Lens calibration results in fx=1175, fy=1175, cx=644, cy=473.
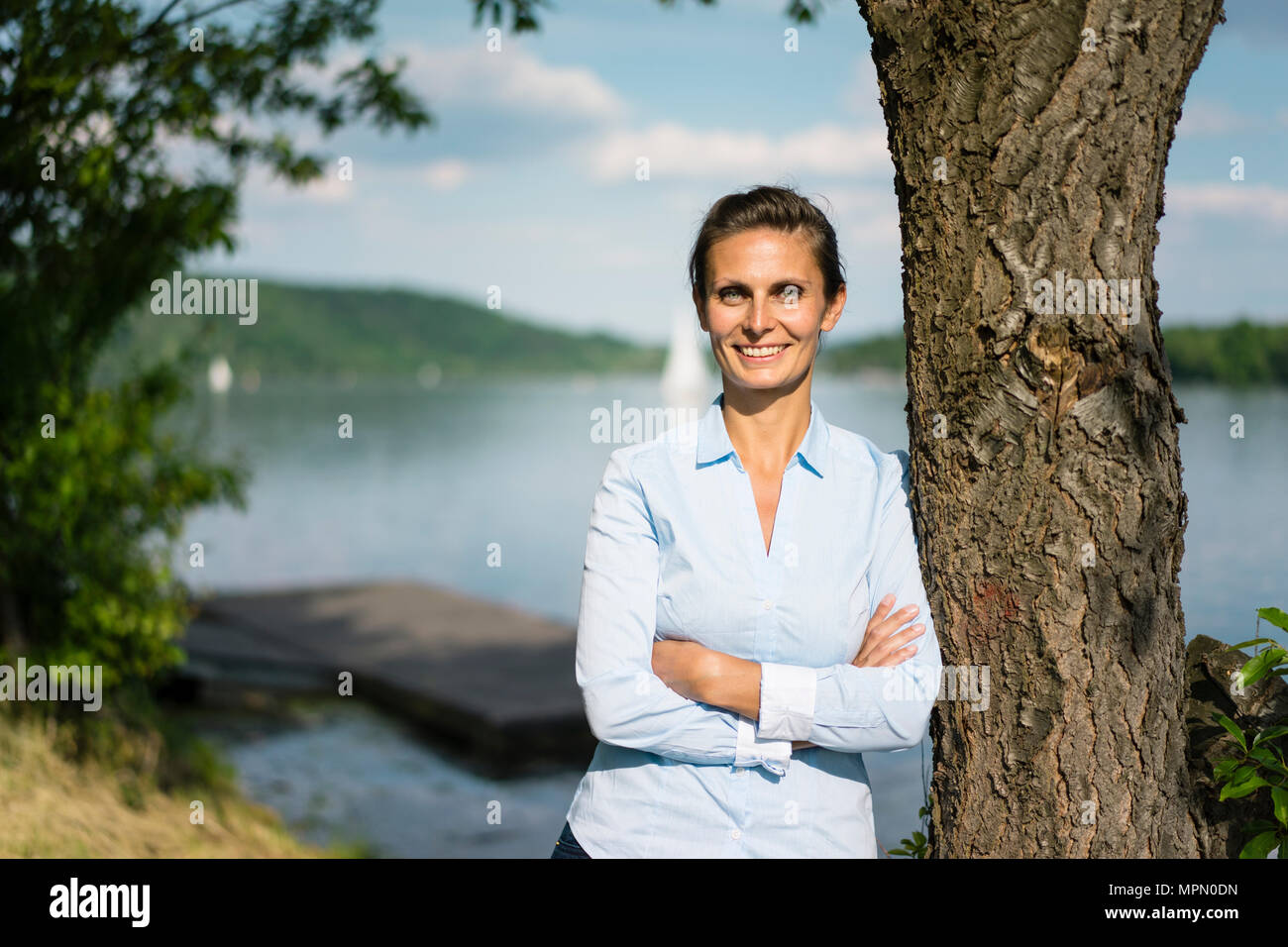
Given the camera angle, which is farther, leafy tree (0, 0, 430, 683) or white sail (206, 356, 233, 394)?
white sail (206, 356, 233, 394)

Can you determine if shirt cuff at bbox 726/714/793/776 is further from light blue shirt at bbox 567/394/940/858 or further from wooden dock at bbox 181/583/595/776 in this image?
wooden dock at bbox 181/583/595/776

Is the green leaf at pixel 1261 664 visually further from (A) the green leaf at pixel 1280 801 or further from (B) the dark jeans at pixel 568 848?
(B) the dark jeans at pixel 568 848

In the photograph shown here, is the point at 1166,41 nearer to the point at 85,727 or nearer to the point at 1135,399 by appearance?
the point at 1135,399

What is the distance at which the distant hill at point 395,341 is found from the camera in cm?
14525

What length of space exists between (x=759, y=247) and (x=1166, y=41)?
892 mm

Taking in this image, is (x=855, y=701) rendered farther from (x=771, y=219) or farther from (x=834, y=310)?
(x=771, y=219)

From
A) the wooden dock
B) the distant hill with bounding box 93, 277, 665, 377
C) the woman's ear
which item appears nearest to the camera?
the woman's ear

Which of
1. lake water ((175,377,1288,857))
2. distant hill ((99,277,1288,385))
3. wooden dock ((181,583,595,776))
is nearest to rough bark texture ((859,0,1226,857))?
lake water ((175,377,1288,857))

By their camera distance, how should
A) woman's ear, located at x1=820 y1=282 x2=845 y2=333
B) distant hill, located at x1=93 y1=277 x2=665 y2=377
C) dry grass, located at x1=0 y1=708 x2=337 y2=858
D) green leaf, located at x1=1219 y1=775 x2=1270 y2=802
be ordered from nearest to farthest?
green leaf, located at x1=1219 y1=775 x2=1270 y2=802 → woman's ear, located at x1=820 y1=282 x2=845 y2=333 → dry grass, located at x1=0 y1=708 x2=337 y2=858 → distant hill, located at x1=93 y1=277 x2=665 y2=377

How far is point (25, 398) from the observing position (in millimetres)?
6242

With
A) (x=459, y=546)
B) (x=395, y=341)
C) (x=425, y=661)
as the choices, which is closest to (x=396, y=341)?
(x=395, y=341)

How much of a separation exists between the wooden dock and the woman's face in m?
7.53

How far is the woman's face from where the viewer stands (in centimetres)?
240
